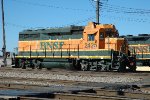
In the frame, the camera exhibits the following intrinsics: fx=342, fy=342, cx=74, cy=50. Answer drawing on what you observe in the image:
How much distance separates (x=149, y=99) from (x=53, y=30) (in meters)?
19.2

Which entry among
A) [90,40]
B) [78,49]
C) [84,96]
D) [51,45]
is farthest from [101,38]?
[84,96]

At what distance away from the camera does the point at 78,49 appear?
79.2ft

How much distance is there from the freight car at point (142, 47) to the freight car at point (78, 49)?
8.72 meters

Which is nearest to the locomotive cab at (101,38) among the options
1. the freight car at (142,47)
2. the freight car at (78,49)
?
the freight car at (78,49)

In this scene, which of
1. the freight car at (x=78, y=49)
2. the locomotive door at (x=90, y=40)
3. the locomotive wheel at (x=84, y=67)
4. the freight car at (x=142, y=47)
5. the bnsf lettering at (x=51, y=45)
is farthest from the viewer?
the freight car at (x=142, y=47)

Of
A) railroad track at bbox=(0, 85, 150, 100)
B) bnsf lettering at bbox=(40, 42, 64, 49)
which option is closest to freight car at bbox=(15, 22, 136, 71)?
bnsf lettering at bbox=(40, 42, 64, 49)

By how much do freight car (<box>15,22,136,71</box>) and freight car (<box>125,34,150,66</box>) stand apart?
28.6 ft

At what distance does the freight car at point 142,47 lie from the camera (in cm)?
3250

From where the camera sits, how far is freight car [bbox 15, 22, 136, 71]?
22.9 metres

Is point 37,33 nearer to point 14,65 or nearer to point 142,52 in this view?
point 14,65

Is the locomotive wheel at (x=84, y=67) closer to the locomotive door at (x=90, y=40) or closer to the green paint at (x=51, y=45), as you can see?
the locomotive door at (x=90, y=40)

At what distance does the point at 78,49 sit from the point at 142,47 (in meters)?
10.8

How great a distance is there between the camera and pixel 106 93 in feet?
28.5

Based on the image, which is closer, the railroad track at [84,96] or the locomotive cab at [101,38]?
the railroad track at [84,96]
